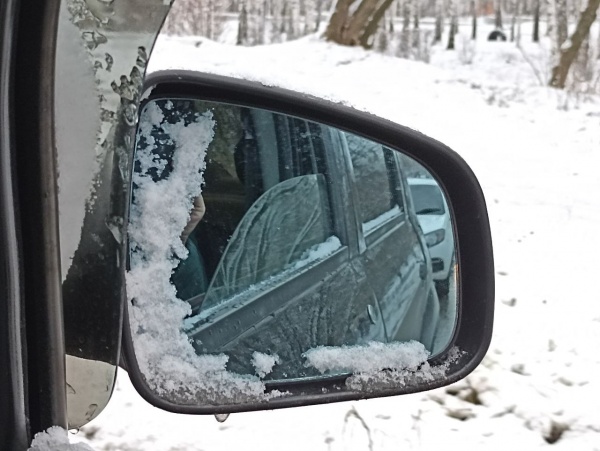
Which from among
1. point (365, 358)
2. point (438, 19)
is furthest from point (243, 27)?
point (365, 358)

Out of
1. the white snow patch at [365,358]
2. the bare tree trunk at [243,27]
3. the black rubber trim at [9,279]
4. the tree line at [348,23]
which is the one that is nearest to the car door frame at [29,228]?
the black rubber trim at [9,279]

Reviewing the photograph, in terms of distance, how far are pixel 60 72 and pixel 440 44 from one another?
38092 millimetres

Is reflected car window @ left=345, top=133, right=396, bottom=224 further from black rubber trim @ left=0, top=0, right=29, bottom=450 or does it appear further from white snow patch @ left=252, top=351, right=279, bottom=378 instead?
black rubber trim @ left=0, top=0, right=29, bottom=450

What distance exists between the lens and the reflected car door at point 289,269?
1.14 m

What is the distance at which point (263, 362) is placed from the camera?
3.78ft

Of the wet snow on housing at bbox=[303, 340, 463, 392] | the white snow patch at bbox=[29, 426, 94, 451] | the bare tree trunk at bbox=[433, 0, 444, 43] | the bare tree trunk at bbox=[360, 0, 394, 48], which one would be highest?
the bare tree trunk at bbox=[433, 0, 444, 43]

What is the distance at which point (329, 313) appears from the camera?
133 cm

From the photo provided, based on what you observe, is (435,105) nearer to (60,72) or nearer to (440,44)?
(60,72)

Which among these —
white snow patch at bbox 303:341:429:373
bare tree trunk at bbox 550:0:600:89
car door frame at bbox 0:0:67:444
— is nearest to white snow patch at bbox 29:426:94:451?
car door frame at bbox 0:0:67:444

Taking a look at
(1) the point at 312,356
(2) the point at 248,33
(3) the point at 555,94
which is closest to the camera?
(1) the point at 312,356

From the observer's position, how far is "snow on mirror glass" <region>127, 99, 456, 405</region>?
979 millimetres

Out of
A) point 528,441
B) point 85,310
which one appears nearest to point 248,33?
point 528,441

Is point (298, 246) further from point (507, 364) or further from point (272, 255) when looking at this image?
point (507, 364)

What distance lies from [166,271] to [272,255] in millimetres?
308
